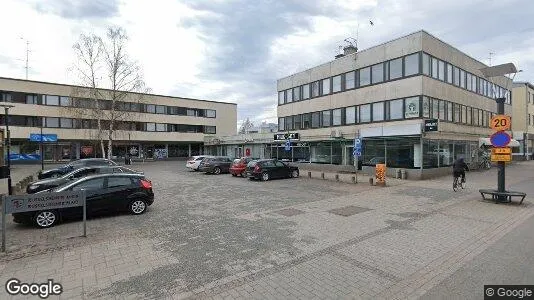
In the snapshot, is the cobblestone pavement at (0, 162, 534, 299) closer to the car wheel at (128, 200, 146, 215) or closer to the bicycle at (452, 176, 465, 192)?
the car wheel at (128, 200, 146, 215)

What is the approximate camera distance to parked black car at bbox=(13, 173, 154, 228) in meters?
8.85

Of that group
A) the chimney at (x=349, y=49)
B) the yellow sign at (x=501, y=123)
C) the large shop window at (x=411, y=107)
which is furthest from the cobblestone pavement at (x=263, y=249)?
the chimney at (x=349, y=49)

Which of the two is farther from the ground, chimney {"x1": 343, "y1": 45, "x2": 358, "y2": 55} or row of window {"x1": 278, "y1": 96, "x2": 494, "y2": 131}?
chimney {"x1": 343, "y1": 45, "x2": 358, "y2": 55}

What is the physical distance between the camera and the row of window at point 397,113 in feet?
71.5

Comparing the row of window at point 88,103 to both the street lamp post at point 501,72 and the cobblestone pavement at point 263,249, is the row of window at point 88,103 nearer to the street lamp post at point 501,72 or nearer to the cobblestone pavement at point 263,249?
the cobblestone pavement at point 263,249

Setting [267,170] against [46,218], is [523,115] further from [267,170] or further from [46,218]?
[46,218]

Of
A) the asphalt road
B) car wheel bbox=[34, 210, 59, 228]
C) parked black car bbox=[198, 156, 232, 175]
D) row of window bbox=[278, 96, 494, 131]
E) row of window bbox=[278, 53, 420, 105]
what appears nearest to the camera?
the asphalt road

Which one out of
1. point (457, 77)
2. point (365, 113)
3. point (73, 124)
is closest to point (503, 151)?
point (365, 113)

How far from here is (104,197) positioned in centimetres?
989

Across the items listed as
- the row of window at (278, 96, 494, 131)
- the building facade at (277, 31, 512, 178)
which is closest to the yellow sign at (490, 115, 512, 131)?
the building facade at (277, 31, 512, 178)

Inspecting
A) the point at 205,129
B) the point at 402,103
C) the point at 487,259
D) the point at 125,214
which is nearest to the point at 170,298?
the point at 487,259

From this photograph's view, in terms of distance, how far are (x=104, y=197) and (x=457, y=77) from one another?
2651 centimetres

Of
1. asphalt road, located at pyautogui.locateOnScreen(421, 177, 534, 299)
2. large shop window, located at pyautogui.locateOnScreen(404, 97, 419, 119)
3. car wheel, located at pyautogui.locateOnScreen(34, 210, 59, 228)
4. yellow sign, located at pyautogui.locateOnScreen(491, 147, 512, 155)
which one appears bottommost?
asphalt road, located at pyautogui.locateOnScreen(421, 177, 534, 299)

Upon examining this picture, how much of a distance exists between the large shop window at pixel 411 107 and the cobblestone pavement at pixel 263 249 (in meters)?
10.6
